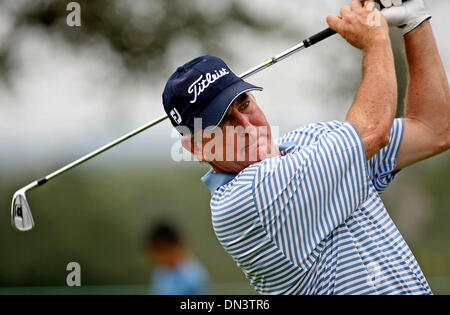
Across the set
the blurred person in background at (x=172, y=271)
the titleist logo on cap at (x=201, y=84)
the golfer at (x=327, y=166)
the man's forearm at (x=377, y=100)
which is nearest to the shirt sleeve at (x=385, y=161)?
the golfer at (x=327, y=166)

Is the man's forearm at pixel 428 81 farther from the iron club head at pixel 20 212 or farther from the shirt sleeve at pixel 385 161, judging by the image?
the iron club head at pixel 20 212

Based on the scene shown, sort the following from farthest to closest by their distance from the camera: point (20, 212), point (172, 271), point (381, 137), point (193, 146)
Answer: point (172, 271), point (20, 212), point (193, 146), point (381, 137)

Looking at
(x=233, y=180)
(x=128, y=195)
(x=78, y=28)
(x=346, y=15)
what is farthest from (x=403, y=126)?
(x=128, y=195)

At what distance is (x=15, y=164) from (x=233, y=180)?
464 cm

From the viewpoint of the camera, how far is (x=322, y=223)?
6.09 feet

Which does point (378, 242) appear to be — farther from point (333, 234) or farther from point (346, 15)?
point (346, 15)

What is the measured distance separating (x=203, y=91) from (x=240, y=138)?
203 mm

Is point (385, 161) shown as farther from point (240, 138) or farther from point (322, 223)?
point (240, 138)

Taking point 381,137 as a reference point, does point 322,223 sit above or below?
below

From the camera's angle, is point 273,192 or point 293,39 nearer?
point 273,192

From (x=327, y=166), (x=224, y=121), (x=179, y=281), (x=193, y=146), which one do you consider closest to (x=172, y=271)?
(x=179, y=281)

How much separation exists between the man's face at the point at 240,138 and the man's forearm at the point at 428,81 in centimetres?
54

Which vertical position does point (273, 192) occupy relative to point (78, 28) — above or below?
below
